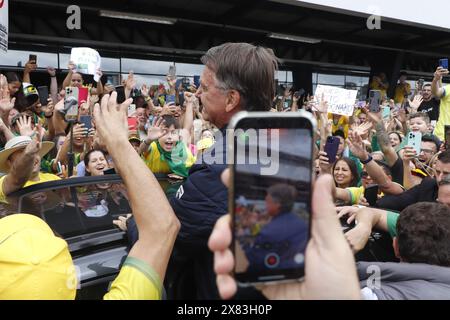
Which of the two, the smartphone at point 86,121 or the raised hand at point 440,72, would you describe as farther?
the raised hand at point 440,72

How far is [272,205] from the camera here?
0.76 meters

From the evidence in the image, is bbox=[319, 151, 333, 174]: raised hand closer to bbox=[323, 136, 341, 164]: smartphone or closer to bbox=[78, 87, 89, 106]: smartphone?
bbox=[323, 136, 341, 164]: smartphone

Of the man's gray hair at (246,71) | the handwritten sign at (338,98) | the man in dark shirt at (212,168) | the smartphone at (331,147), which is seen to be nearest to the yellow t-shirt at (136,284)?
the man in dark shirt at (212,168)

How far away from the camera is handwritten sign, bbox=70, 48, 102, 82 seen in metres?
4.63

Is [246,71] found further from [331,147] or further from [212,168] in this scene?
[331,147]

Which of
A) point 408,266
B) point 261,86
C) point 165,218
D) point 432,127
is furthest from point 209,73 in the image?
point 432,127

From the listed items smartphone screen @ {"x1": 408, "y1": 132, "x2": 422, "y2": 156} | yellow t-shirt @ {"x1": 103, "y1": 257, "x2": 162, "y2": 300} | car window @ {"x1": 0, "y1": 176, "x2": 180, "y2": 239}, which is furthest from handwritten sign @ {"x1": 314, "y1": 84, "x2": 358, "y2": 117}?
yellow t-shirt @ {"x1": 103, "y1": 257, "x2": 162, "y2": 300}

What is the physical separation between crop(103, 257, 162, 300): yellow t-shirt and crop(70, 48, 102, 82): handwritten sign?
389 cm

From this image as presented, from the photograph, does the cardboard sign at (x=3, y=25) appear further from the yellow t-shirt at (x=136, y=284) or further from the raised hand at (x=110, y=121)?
the yellow t-shirt at (x=136, y=284)

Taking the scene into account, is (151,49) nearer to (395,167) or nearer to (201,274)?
(395,167)

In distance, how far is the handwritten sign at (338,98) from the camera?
484cm

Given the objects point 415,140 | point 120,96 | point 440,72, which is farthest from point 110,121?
point 440,72

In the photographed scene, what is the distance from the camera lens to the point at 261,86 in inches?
54.5

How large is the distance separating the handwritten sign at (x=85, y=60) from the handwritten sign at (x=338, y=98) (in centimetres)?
257
